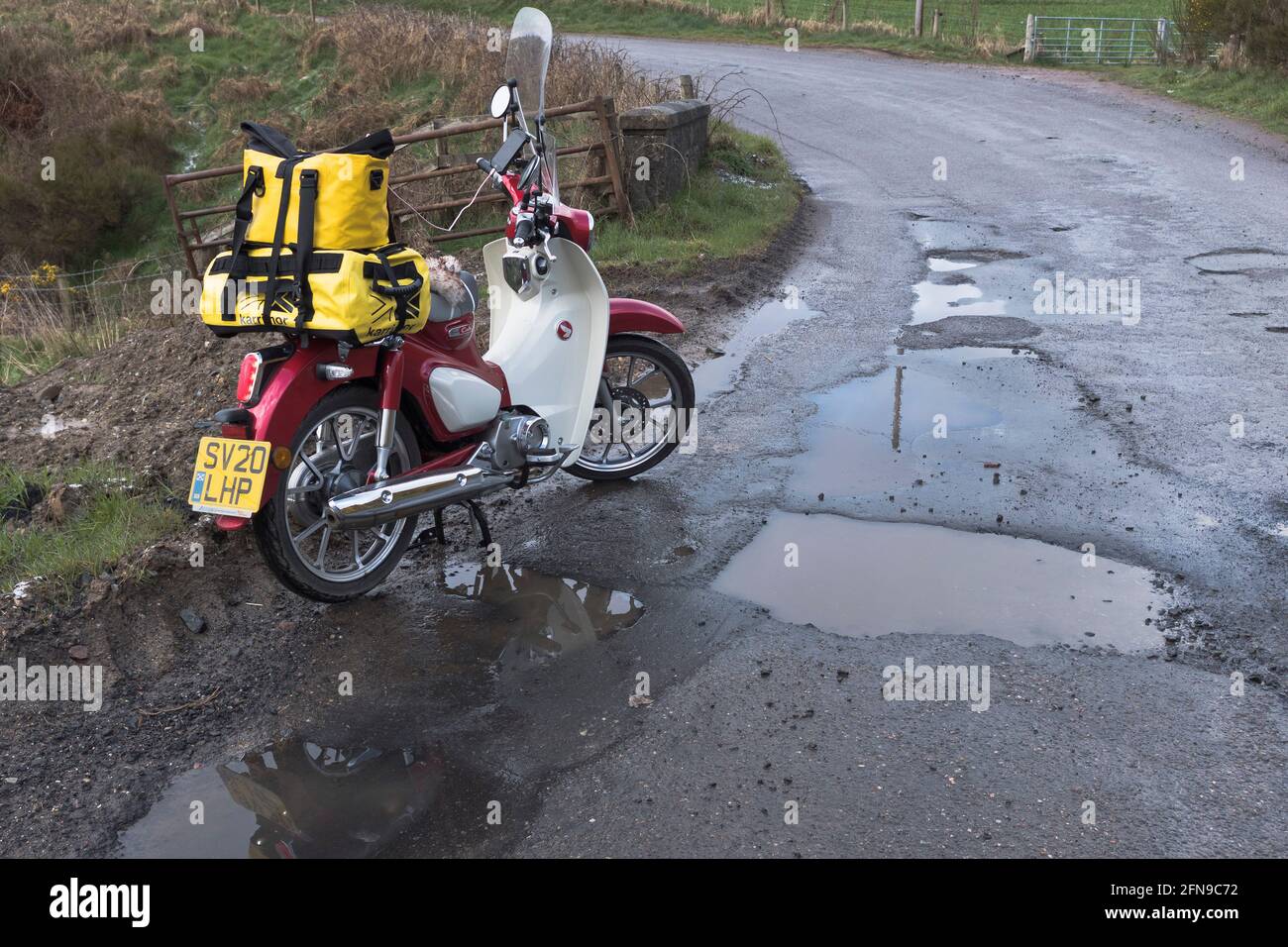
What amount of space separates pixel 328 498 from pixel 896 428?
3.37 m

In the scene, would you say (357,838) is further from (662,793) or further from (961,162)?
(961,162)

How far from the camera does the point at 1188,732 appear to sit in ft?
12.5

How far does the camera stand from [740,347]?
333 inches

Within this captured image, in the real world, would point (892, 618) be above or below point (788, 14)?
below

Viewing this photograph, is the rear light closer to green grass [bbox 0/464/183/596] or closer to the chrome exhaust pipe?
the chrome exhaust pipe

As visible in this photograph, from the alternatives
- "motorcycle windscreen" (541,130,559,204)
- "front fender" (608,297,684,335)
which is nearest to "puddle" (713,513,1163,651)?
"front fender" (608,297,684,335)

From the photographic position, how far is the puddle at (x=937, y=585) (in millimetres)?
4520

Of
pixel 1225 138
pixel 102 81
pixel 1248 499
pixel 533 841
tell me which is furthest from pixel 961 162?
pixel 102 81

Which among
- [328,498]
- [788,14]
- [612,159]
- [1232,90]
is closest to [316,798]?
[328,498]

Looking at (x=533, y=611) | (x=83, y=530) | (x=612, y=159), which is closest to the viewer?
(x=533, y=611)

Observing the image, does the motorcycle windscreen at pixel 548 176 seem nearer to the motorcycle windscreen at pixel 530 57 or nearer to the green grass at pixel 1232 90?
the motorcycle windscreen at pixel 530 57

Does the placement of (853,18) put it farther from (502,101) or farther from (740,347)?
(502,101)

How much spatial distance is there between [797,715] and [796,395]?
11.9 feet
